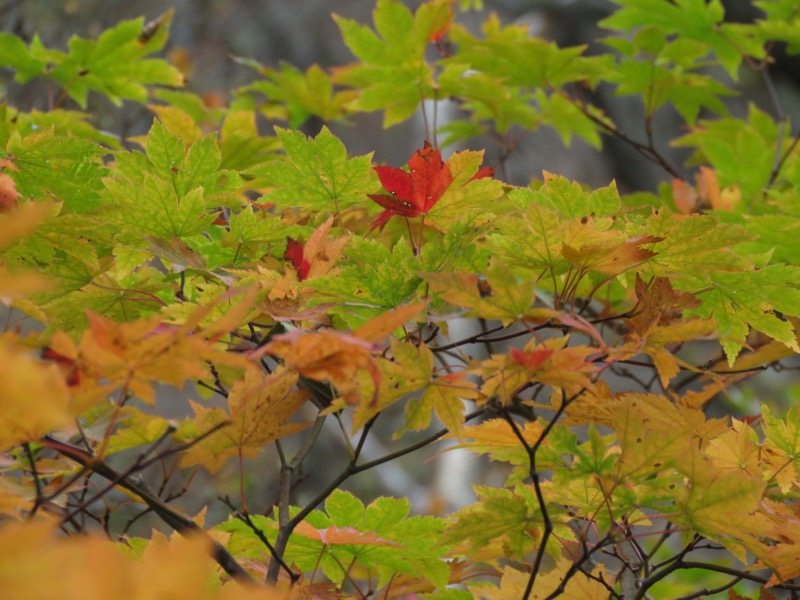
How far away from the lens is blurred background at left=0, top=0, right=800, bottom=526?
161 inches

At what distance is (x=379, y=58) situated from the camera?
1248 mm

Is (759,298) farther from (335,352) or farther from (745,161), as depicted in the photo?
(745,161)

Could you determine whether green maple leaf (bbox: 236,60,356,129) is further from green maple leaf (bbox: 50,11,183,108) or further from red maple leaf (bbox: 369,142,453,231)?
red maple leaf (bbox: 369,142,453,231)

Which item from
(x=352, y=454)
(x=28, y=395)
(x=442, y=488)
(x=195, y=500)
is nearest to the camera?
(x=28, y=395)

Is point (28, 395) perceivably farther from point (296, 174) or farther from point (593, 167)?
point (593, 167)

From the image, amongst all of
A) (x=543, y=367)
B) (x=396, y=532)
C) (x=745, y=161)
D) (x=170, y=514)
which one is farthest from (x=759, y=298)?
(x=745, y=161)

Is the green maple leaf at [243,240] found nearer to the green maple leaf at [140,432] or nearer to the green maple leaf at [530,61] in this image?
the green maple leaf at [140,432]

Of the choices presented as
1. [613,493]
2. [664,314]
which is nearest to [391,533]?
[613,493]

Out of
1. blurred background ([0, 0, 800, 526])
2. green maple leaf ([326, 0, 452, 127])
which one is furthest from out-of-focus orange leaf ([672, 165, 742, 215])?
blurred background ([0, 0, 800, 526])

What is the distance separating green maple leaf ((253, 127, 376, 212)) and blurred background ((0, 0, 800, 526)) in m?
2.37

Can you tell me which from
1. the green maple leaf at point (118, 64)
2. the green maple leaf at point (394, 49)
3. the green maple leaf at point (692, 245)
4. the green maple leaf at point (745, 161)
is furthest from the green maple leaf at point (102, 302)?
the green maple leaf at point (745, 161)

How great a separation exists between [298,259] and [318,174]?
3.9 inches

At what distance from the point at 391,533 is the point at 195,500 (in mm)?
4065

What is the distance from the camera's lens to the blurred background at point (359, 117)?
13.5 feet
